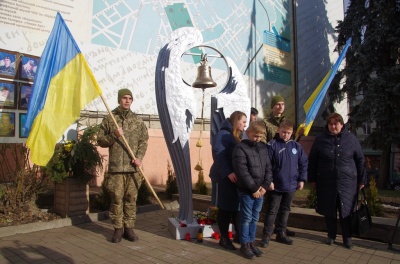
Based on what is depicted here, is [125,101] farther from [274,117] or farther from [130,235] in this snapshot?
[274,117]

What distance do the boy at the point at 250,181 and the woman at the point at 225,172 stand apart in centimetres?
20

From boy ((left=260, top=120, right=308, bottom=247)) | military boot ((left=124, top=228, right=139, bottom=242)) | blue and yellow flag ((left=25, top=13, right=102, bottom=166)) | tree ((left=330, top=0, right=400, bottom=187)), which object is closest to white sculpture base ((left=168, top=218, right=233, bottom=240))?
military boot ((left=124, top=228, right=139, bottom=242))

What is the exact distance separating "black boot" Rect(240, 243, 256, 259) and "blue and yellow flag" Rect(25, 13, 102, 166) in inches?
101

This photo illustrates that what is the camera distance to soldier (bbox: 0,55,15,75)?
619 centimetres

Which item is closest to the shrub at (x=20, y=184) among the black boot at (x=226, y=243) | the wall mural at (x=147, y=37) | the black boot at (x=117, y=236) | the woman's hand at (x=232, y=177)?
the wall mural at (x=147, y=37)

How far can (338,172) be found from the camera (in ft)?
14.3

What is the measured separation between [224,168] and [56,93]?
2388 mm

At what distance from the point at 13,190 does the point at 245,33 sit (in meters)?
9.78

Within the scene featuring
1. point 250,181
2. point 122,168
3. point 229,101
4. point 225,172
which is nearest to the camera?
point 250,181

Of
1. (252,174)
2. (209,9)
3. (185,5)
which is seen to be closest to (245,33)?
(209,9)

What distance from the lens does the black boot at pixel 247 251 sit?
382cm

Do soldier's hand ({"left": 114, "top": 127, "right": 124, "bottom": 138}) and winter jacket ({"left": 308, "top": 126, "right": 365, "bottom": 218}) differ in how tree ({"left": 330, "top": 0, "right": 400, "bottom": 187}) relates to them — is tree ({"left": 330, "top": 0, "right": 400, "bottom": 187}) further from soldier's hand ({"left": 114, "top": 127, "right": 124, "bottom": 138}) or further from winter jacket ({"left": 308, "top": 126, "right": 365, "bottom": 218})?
soldier's hand ({"left": 114, "top": 127, "right": 124, "bottom": 138})

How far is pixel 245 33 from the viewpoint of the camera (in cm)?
1251

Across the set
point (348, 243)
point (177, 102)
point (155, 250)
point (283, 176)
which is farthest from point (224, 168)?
point (348, 243)
